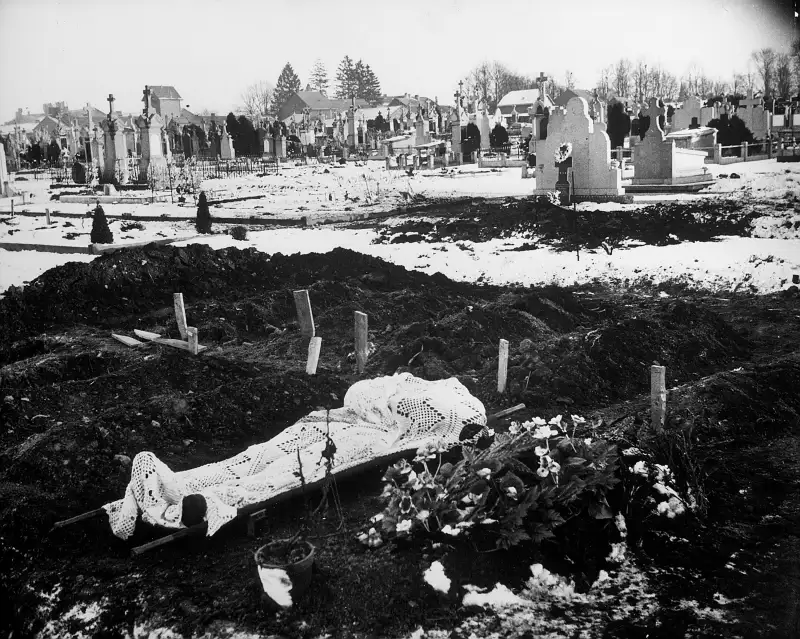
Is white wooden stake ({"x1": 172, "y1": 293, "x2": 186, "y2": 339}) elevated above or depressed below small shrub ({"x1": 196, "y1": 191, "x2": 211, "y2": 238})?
below

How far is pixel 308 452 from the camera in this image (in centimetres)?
561

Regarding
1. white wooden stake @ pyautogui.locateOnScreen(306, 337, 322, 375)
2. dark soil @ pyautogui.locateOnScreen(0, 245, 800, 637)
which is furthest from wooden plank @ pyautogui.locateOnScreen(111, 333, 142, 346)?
white wooden stake @ pyautogui.locateOnScreen(306, 337, 322, 375)

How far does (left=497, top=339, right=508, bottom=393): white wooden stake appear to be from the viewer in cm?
697

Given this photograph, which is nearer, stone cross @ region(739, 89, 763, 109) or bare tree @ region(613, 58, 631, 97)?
bare tree @ region(613, 58, 631, 97)

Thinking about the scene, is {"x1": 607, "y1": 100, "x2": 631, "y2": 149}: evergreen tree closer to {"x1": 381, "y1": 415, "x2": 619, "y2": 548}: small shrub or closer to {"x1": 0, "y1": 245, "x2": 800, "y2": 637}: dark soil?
{"x1": 0, "y1": 245, "x2": 800, "y2": 637}: dark soil

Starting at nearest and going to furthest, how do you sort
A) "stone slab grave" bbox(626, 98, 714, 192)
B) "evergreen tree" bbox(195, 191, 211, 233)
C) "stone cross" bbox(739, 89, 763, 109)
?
"evergreen tree" bbox(195, 191, 211, 233) < "stone slab grave" bbox(626, 98, 714, 192) < "stone cross" bbox(739, 89, 763, 109)

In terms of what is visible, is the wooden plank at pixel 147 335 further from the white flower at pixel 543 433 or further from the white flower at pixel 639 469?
the white flower at pixel 639 469

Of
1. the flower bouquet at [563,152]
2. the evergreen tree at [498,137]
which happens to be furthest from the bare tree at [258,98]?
the evergreen tree at [498,137]

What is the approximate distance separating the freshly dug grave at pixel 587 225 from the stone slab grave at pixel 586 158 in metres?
1.89

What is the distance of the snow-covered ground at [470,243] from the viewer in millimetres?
12242

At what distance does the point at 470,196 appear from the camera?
2122 cm

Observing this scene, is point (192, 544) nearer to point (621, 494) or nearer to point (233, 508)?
point (233, 508)

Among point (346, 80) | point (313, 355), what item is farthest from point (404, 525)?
point (346, 80)

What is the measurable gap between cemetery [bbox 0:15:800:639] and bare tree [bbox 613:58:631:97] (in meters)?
8.57
